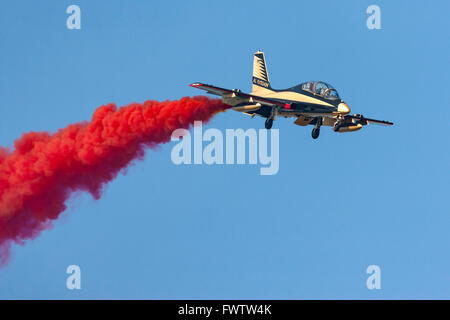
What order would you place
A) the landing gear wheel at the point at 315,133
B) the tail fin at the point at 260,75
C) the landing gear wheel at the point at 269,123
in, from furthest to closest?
1. the tail fin at the point at 260,75
2. the landing gear wheel at the point at 269,123
3. the landing gear wheel at the point at 315,133

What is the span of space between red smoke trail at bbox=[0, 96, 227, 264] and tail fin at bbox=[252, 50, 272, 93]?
6145mm

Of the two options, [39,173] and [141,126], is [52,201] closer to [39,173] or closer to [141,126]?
[39,173]

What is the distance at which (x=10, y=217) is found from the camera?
8100cm

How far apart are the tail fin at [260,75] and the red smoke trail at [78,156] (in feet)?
20.2

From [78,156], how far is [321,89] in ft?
53.1

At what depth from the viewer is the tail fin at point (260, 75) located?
87.6 metres

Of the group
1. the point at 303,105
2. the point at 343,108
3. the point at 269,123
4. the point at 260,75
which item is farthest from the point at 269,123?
the point at 260,75

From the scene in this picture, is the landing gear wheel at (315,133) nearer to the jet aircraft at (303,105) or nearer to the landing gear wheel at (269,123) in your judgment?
the jet aircraft at (303,105)

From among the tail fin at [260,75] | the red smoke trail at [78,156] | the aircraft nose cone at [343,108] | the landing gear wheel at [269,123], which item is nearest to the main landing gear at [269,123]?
the landing gear wheel at [269,123]

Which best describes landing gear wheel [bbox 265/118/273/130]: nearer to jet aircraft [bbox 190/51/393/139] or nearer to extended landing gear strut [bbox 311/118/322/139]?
jet aircraft [bbox 190/51/393/139]

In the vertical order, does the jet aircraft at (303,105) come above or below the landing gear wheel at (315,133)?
above

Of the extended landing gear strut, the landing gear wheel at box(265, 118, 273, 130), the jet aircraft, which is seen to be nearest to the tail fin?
the jet aircraft

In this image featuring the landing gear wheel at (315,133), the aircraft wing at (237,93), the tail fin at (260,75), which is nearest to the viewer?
the aircraft wing at (237,93)
